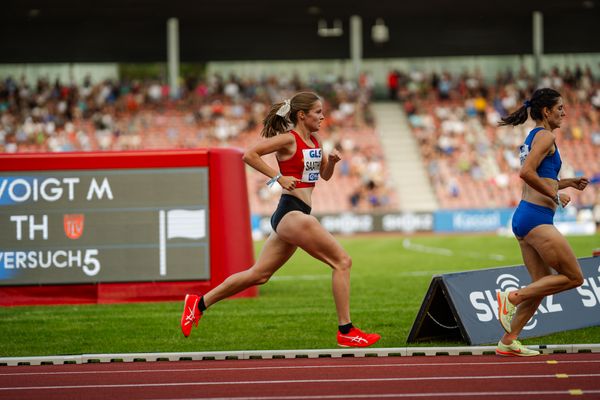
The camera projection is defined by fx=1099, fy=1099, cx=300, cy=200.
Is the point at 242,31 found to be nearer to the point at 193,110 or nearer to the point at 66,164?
the point at 193,110

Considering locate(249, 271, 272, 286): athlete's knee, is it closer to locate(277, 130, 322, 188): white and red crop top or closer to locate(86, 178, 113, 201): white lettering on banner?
locate(277, 130, 322, 188): white and red crop top

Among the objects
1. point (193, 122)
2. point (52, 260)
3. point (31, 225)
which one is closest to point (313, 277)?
point (52, 260)

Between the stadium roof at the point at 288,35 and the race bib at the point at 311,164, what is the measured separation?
3749 cm

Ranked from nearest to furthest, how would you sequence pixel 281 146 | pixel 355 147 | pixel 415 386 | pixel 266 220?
pixel 415 386 < pixel 281 146 < pixel 266 220 < pixel 355 147

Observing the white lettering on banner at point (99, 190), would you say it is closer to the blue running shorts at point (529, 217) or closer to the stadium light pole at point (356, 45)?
the blue running shorts at point (529, 217)

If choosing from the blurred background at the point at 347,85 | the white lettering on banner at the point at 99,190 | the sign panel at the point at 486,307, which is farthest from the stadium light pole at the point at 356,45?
the sign panel at the point at 486,307

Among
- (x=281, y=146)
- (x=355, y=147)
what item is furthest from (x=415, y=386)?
(x=355, y=147)

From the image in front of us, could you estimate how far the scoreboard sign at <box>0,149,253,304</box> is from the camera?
14461mm

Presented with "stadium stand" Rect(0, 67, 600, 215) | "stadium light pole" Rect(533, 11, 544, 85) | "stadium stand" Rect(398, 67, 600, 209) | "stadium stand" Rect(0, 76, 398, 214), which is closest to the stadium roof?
"stadium light pole" Rect(533, 11, 544, 85)

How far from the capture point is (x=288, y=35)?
49312 mm

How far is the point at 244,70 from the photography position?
161 feet

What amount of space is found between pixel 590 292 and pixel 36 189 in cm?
755

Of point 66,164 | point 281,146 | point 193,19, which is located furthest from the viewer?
point 193,19

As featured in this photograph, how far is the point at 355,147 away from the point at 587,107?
995 centimetres
